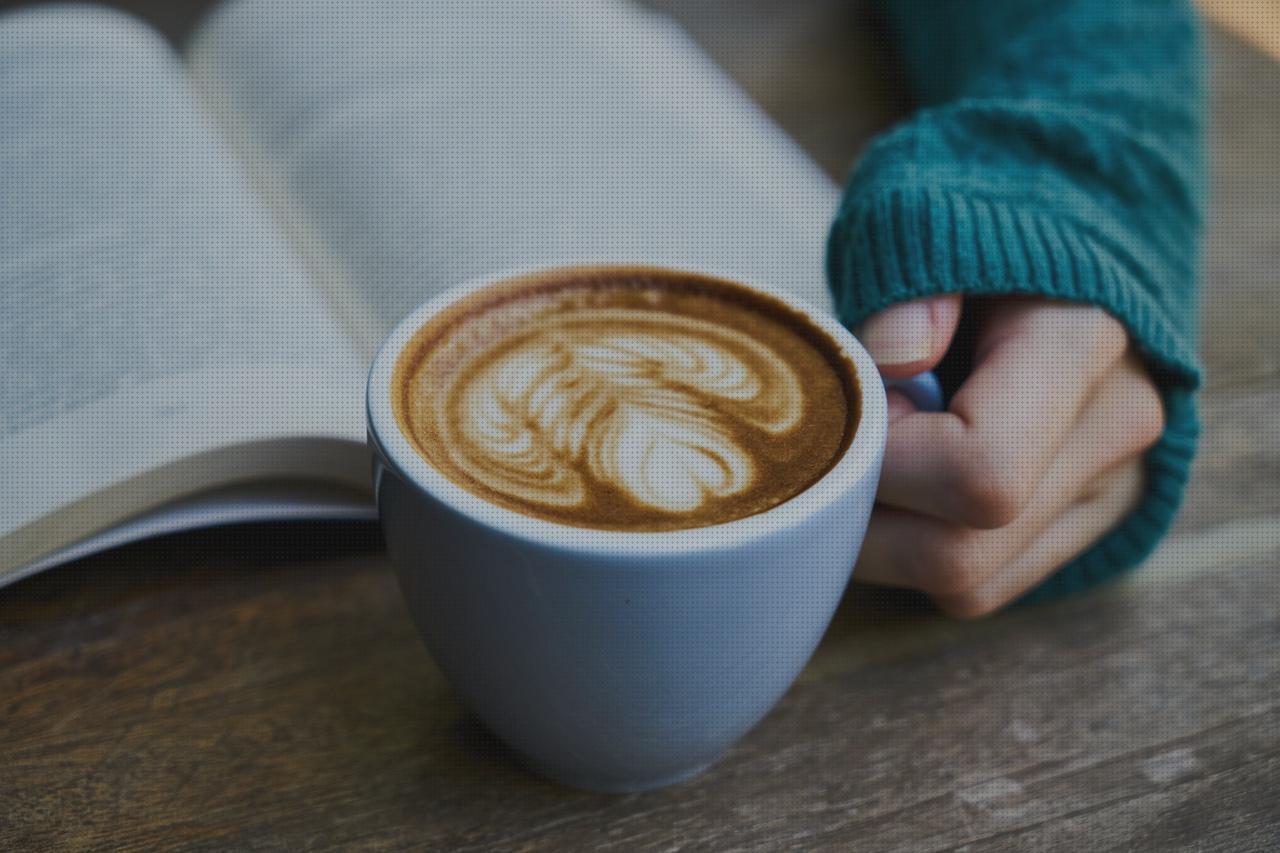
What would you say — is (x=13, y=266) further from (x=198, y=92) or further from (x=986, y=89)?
(x=986, y=89)

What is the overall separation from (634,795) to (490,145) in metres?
0.54

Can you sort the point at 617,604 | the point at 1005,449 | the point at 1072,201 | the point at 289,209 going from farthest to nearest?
the point at 289,209 < the point at 1072,201 < the point at 1005,449 < the point at 617,604

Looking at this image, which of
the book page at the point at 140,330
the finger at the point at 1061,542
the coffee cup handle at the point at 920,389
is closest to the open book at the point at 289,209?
the book page at the point at 140,330

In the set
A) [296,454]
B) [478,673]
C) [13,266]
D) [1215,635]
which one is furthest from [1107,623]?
[13,266]

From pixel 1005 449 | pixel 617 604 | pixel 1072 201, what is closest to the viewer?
pixel 617 604

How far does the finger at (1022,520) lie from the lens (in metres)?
0.57

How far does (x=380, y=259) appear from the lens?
0.77m

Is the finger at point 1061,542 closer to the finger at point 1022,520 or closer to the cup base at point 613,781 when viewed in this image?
the finger at point 1022,520

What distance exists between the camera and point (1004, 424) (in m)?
0.53

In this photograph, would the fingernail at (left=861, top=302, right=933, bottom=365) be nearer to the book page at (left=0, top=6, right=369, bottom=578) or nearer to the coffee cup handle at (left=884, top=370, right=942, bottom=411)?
the coffee cup handle at (left=884, top=370, right=942, bottom=411)

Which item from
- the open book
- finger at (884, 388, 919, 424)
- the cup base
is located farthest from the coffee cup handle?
the cup base

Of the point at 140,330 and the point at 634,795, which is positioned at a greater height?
the point at 140,330

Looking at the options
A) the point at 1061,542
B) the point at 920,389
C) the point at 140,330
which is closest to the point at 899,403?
the point at 920,389

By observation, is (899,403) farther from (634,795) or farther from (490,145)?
(490,145)
